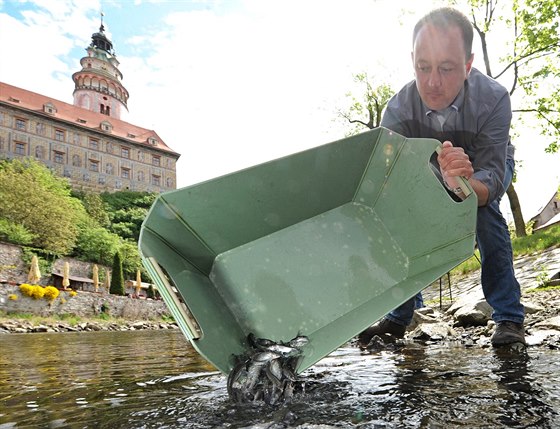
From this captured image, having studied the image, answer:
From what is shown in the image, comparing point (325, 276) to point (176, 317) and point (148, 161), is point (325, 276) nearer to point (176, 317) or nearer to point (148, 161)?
Result: point (176, 317)

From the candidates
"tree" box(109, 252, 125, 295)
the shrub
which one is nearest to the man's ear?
"tree" box(109, 252, 125, 295)

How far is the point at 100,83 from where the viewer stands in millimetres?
51594

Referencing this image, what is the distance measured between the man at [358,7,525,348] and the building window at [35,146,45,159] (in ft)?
145

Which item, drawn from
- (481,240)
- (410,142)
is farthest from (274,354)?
(481,240)

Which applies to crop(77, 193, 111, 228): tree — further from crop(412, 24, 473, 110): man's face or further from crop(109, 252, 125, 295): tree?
crop(412, 24, 473, 110): man's face

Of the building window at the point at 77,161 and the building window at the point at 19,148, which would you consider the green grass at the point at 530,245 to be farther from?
the building window at the point at 19,148

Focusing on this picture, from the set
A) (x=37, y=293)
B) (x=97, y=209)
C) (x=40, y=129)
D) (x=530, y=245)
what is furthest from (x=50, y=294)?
(x=40, y=129)

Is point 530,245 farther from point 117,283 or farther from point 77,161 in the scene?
point 77,161

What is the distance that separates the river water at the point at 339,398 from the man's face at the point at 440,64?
135 centimetres

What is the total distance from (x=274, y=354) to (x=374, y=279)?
59cm

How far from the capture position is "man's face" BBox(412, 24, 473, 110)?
1771mm

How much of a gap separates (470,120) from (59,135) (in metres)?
46.0

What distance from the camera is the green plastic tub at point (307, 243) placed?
115 cm

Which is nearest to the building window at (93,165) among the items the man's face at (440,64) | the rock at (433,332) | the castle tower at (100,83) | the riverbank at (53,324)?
the castle tower at (100,83)
